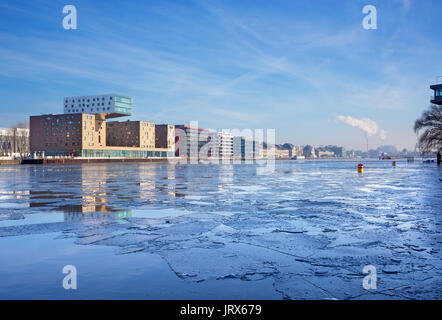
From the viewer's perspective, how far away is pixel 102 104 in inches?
5620

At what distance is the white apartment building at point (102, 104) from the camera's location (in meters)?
135

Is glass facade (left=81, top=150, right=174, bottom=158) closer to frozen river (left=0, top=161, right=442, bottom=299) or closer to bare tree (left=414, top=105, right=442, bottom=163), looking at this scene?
bare tree (left=414, top=105, right=442, bottom=163)

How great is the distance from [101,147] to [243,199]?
12438 centimetres

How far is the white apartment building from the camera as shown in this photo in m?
135

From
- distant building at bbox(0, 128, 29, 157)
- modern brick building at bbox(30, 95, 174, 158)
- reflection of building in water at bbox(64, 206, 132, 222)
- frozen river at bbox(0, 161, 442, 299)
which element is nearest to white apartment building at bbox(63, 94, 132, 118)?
modern brick building at bbox(30, 95, 174, 158)

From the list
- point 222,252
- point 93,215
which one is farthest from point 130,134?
point 222,252

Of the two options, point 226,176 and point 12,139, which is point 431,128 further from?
point 12,139

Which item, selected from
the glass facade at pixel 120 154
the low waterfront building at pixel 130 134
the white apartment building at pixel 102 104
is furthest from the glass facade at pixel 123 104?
the low waterfront building at pixel 130 134

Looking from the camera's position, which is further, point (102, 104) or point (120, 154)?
point (102, 104)

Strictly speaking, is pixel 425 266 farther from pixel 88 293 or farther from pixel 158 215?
pixel 158 215

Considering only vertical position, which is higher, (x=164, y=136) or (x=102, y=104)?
(x=102, y=104)

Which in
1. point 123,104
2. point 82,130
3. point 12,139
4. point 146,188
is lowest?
point 146,188

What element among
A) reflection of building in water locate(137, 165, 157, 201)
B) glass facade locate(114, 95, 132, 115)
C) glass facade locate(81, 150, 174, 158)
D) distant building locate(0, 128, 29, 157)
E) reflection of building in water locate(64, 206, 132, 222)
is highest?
glass facade locate(114, 95, 132, 115)
